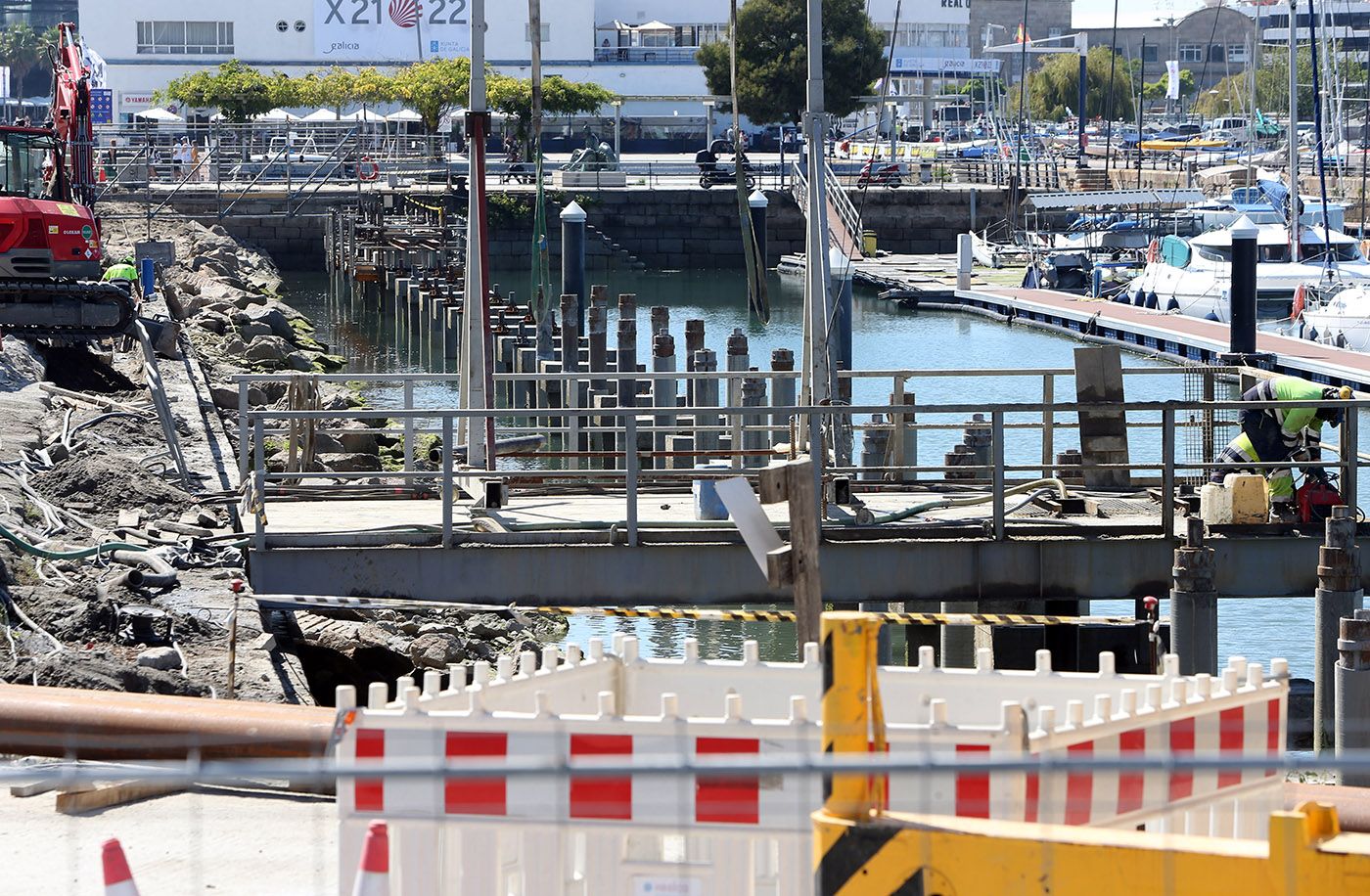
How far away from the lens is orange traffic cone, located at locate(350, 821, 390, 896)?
15.1 feet

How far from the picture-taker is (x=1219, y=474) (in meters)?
14.5

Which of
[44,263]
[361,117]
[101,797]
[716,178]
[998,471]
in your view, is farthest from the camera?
[361,117]

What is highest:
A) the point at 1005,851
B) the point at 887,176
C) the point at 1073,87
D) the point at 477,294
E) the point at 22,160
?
the point at 1073,87

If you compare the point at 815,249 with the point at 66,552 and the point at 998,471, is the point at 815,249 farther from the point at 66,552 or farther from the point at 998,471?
the point at 66,552

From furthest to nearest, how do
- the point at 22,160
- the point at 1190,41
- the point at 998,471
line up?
1. the point at 1190,41
2. the point at 22,160
3. the point at 998,471

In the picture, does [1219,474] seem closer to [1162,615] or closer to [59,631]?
[1162,615]

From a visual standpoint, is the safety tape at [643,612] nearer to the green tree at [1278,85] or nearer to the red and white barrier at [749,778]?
the red and white barrier at [749,778]

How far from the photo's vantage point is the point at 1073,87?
11056 centimetres

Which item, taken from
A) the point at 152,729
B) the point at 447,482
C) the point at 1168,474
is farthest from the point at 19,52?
the point at 152,729

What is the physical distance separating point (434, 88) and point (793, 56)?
1563 cm

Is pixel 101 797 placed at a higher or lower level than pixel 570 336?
lower

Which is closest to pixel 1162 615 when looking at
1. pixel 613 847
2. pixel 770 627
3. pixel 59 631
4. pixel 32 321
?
pixel 770 627

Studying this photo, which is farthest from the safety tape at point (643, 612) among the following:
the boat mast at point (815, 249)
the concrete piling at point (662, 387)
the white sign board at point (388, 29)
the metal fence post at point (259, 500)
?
the white sign board at point (388, 29)

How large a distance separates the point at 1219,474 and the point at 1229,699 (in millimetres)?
9603
